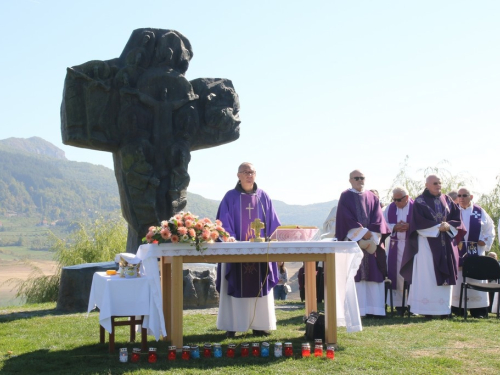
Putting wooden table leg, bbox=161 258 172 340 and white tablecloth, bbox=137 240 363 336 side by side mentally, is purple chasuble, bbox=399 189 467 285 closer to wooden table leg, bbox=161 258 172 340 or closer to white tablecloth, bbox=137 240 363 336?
white tablecloth, bbox=137 240 363 336

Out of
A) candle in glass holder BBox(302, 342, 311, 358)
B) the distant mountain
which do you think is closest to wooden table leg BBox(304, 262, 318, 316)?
candle in glass holder BBox(302, 342, 311, 358)

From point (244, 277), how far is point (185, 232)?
1.51 meters

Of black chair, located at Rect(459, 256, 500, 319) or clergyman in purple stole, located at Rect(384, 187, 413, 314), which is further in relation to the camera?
clergyman in purple stole, located at Rect(384, 187, 413, 314)

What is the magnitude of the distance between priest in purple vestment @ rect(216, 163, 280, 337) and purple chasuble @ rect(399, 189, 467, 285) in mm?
3363

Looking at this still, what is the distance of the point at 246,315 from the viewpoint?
28.7 ft

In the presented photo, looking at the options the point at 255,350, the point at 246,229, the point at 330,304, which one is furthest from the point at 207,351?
the point at 246,229

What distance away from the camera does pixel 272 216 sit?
9.03m

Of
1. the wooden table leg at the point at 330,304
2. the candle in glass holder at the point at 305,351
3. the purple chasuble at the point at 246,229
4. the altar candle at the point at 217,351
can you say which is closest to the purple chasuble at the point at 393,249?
the purple chasuble at the point at 246,229

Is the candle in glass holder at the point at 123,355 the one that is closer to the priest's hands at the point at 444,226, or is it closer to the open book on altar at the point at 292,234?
the open book on altar at the point at 292,234

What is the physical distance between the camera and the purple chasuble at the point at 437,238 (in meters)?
11.1

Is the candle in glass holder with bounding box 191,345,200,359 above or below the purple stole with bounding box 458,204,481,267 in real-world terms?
below

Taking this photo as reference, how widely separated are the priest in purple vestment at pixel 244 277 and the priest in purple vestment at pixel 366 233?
188cm

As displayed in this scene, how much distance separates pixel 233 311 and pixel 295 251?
160 cm

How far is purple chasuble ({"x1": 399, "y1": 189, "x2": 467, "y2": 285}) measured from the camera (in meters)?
11.1
